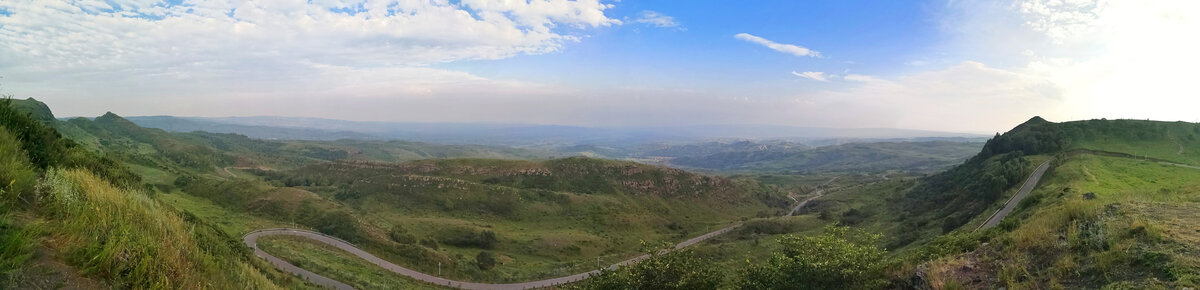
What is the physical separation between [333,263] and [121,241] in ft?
122

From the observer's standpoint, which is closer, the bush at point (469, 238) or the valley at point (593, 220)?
the valley at point (593, 220)

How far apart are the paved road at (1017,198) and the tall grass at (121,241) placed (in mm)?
44375

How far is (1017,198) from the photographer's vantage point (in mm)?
44312

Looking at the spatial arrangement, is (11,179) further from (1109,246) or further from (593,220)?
(593,220)

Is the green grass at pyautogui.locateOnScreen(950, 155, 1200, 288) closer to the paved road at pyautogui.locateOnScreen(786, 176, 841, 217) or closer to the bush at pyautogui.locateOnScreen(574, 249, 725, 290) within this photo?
the bush at pyautogui.locateOnScreen(574, 249, 725, 290)

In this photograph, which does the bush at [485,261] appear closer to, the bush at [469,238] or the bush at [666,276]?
the bush at [469,238]

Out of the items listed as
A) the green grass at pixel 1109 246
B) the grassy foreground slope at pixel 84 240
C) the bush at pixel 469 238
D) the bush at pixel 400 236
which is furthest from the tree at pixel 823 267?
the bush at pixel 469 238

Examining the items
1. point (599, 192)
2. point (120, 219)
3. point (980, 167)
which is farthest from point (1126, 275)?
point (599, 192)

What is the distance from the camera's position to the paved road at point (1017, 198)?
3812 centimetres

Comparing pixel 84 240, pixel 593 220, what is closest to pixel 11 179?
pixel 84 240

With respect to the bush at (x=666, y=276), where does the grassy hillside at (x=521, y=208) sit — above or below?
below

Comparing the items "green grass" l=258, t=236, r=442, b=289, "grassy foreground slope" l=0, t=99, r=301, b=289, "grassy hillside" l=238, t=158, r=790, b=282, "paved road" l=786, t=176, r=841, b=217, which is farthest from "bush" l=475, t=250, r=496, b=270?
"paved road" l=786, t=176, r=841, b=217

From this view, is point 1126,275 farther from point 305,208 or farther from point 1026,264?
point 305,208

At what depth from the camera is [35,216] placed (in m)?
6.36
